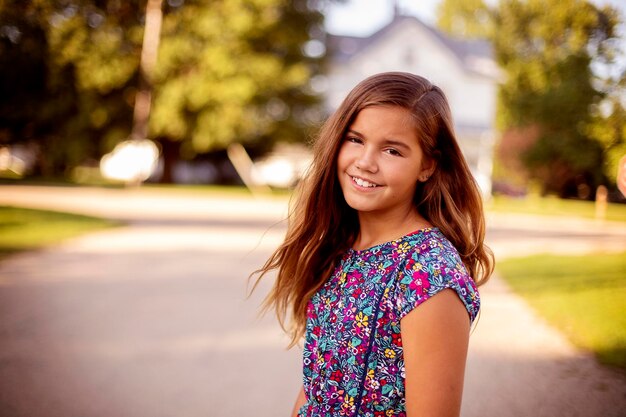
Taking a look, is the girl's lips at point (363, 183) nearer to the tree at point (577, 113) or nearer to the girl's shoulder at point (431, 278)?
the girl's shoulder at point (431, 278)

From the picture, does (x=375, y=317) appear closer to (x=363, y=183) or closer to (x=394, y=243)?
(x=394, y=243)

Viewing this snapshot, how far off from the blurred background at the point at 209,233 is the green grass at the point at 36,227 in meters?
0.06

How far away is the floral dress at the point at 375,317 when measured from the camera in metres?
1.40

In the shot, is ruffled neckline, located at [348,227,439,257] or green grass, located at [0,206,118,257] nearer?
ruffled neckline, located at [348,227,439,257]

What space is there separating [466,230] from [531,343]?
3.11 metres

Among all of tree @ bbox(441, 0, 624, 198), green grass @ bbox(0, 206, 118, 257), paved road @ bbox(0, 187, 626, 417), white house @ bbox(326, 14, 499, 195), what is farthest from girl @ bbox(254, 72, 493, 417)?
white house @ bbox(326, 14, 499, 195)

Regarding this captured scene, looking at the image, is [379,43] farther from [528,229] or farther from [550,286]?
[550,286]

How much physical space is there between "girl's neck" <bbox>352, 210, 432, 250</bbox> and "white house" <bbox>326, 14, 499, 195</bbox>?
100 feet

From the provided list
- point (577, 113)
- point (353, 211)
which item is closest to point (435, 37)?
point (577, 113)

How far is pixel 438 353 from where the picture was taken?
4.36 feet

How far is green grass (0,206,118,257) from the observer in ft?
26.0

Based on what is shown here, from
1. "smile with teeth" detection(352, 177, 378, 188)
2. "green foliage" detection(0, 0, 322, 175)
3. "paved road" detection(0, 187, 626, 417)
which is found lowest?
"paved road" detection(0, 187, 626, 417)

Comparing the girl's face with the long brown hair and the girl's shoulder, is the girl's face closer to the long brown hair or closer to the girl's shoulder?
the long brown hair

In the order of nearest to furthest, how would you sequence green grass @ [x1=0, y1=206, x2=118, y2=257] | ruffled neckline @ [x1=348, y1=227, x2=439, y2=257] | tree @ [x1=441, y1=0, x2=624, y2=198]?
ruffled neckline @ [x1=348, y1=227, x2=439, y2=257] → tree @ [x1=441, y1=0, x2=624, y2=198] → green grass @ [x1=0, y1=206, x2=118, y2=257]
